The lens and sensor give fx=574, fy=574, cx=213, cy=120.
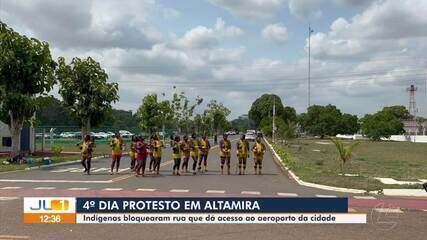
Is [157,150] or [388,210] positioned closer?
[388,210]

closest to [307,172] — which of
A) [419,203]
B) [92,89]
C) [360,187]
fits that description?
[360,187]

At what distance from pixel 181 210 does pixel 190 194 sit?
18.8ft

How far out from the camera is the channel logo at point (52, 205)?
10234 mm

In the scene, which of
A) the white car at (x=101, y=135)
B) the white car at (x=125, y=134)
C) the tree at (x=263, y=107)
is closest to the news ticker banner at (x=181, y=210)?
the white car at (x=101, y=135)

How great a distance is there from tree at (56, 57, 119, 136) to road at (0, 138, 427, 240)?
60.2 ft

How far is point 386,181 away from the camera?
20766 mm

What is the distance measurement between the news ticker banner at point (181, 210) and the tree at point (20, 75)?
2135 centimetres

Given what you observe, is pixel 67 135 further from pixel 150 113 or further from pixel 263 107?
pixel 263 107

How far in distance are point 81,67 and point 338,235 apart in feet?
123

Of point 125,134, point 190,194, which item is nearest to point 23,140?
point 190,194

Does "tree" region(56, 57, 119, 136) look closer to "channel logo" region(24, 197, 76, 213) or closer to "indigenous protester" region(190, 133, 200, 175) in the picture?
"indigenous protester" region(190, 133, 200, 175)

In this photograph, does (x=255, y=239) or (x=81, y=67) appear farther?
(x=81, y=67)

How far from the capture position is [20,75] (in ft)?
103

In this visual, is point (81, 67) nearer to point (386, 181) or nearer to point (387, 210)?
point (386, 181)
